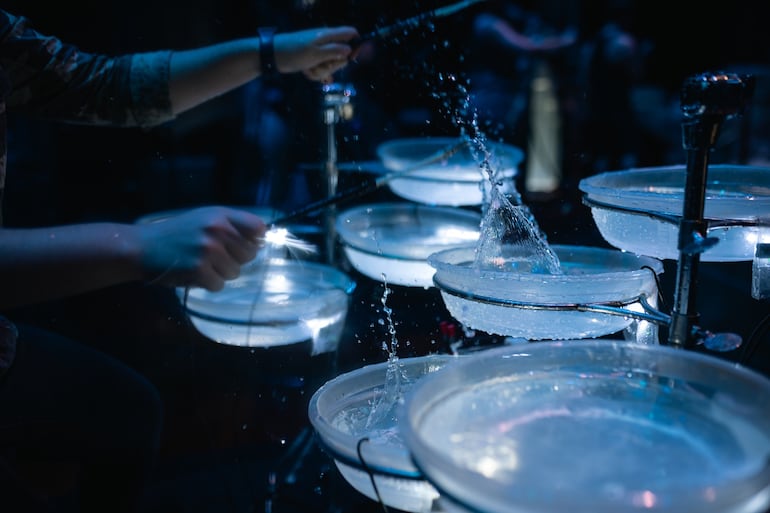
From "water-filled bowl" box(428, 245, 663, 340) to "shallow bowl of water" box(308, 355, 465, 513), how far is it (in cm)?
8

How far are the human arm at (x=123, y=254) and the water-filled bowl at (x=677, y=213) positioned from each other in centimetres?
51

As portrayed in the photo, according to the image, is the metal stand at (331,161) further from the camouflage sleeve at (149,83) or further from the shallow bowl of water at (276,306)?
the camouflage sleeve at (149,83)

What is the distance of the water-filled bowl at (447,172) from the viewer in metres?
1.57

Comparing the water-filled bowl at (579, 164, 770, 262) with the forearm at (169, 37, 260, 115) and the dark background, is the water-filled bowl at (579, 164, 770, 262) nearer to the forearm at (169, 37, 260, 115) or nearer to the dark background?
the dark background

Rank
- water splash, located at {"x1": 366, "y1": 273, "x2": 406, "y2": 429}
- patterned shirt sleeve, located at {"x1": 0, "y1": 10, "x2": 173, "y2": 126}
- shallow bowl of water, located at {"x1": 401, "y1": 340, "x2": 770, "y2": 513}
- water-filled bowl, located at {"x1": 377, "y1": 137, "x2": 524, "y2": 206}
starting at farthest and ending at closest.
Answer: water-filled bowl, located at {"x1": 377, "y1": 137, "x2": 524, "y2": 206} < patterned shirt sleeve, located at {"x1": 0, "y1": 10, "x2": 173, "y2": 126} < water splash, located at {"x1": 366, "y1": 273, "x2": 406, "y2": 429} < shallow bowl of water, located at {"x1": 401, "y1": 340, "x2": 770, "y2": 513}

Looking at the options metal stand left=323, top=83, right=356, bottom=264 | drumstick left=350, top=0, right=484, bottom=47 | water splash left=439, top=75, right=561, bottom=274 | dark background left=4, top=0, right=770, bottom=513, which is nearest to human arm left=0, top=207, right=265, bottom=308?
water splash left=439, top=75, right=561, bottom=274

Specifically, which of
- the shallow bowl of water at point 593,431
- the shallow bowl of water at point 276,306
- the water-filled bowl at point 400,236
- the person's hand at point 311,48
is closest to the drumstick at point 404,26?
the person's hand at point 311,48

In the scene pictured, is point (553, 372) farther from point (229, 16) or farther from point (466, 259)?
point (229, 16)

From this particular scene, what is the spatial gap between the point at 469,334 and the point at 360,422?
594 mm

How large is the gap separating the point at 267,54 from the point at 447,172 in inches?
21.5

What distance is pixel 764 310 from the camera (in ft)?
5.24

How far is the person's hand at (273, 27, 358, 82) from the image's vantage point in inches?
58.4

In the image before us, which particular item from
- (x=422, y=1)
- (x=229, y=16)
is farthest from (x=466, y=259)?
(x=229, y=16)

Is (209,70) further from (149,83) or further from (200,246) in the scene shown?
(200,246)
